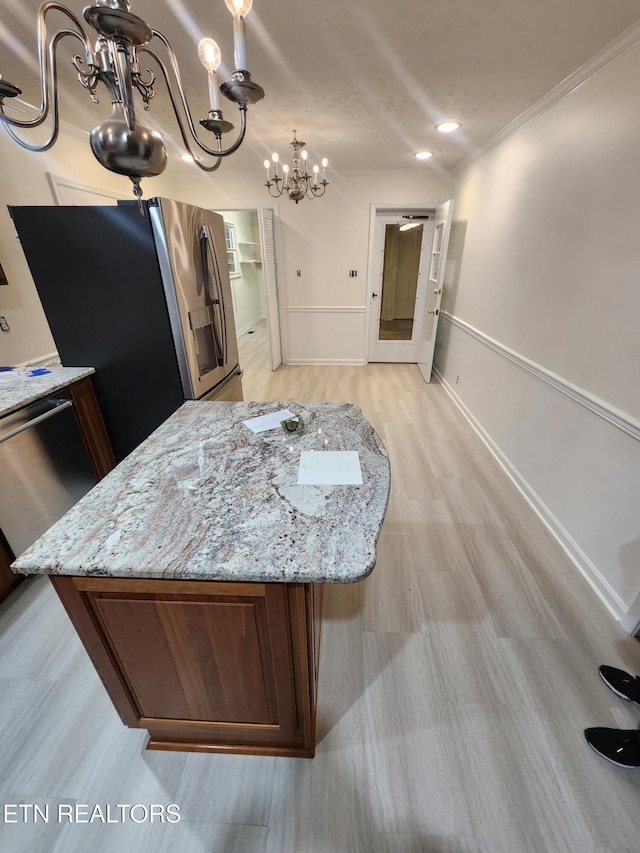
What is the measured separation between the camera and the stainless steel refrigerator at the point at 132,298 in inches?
71.0

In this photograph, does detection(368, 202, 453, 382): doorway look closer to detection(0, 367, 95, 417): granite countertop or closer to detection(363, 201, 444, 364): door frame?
detection(363, 201, 444, 364): door frame

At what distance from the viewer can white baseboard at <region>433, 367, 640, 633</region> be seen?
160 centimetres

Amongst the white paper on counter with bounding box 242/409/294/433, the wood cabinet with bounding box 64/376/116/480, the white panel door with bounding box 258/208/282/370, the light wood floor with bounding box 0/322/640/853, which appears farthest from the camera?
the white panel door with bounding box 258/208/282/370

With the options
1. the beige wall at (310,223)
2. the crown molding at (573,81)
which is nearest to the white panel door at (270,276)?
the beige wall at (310,223)

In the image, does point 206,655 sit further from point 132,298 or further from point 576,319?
point 576,319

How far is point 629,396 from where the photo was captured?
5.11ft

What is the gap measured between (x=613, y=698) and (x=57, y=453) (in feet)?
9.02

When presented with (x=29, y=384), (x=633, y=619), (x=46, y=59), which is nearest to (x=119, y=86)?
(x=46, y=59)

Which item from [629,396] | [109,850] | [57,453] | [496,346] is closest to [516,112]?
[496,346]

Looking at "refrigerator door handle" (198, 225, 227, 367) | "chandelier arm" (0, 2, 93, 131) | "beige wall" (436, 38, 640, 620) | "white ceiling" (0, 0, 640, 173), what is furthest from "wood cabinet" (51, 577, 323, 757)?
"white ceiling" (0, 0, 640, 173)

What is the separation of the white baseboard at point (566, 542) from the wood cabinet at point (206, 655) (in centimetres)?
148

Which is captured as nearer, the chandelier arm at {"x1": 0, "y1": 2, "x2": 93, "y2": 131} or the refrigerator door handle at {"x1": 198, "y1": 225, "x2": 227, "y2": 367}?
the chandelier arm at {"x1": 0, "y1": 2, "x2": 93, "y2": 131}

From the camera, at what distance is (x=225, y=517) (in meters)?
0.93

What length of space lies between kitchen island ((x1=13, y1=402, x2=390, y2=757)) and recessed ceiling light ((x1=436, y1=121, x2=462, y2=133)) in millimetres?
2897
